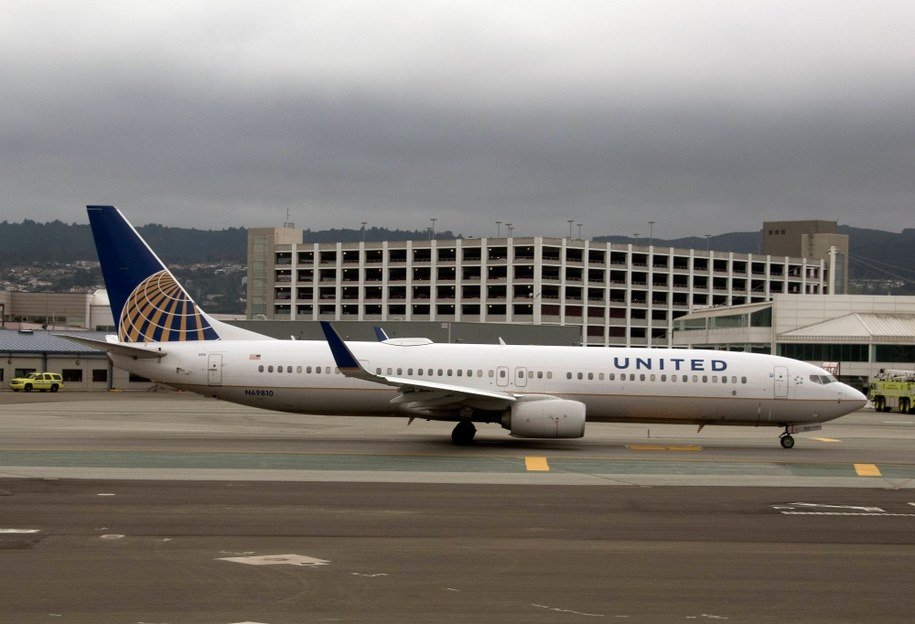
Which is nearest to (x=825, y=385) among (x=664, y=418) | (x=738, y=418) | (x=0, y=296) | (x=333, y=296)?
(x=738, y=418)

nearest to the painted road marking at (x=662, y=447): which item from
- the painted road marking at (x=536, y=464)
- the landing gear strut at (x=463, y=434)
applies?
the landing gear strut at (x=463, y=434)

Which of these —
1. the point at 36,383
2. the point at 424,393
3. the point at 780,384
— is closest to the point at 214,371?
the point at 424,393

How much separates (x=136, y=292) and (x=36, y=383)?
43.3 meters

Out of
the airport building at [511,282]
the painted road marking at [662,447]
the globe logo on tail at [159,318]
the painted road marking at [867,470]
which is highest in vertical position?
the airport building at [511,282]

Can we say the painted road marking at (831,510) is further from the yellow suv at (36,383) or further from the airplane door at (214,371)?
the yellow suv at (36,383)

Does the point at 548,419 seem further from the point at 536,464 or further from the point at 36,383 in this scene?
the point at 36,383

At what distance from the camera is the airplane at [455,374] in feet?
100

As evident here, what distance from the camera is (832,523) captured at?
17.2 m

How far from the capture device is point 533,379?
30688 millimetres

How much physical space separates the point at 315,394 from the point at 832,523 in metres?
17.2

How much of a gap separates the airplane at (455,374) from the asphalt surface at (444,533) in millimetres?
1541

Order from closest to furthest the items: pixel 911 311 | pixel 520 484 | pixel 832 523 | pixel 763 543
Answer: pixel 763 543 → pixel 832 523 → pixel 520 484 → pixel 911 311

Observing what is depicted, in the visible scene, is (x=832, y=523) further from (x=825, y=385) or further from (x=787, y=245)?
(x=787, y=245)

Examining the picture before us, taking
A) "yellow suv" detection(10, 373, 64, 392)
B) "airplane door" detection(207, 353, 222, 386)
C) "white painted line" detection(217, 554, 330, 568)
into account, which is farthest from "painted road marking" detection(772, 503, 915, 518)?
"yellow suv" detection(10, 373, 64, 392)
